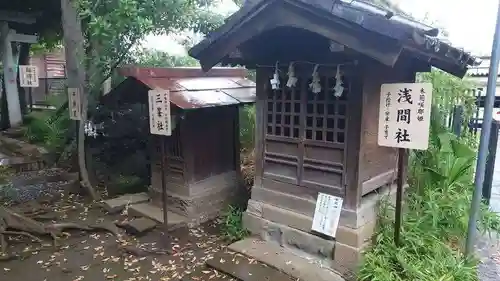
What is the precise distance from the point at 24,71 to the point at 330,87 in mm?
11157

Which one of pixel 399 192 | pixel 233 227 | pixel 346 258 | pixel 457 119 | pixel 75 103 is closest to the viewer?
pixel 399 192

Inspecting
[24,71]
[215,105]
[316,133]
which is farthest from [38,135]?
[316,133]

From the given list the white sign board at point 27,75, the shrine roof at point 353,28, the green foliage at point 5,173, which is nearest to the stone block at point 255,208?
the shrine roof at point 353,28

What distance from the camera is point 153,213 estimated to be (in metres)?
7.52

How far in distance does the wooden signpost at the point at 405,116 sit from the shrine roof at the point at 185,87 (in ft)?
11.0

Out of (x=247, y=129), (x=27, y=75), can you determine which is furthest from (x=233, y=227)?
(x=27, y=75)

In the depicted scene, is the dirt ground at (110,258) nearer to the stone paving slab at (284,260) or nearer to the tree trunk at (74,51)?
the stone paving slab at (284,260)

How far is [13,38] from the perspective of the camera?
13516 millimetres

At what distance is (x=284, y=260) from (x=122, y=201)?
4273mm

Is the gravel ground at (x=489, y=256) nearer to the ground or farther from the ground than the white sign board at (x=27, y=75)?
nearer to the ground

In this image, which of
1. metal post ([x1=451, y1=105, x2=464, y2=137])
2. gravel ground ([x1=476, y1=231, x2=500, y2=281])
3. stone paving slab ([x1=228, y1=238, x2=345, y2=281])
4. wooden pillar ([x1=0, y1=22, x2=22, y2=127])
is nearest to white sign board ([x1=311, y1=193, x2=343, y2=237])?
stone paving slab ([x1=228, y1=238, x2=345, y2=281])

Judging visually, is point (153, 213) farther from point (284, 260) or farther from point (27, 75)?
point (27, 75)

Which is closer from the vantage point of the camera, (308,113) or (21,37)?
(308,113)

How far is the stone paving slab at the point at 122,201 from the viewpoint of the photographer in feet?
25.9
